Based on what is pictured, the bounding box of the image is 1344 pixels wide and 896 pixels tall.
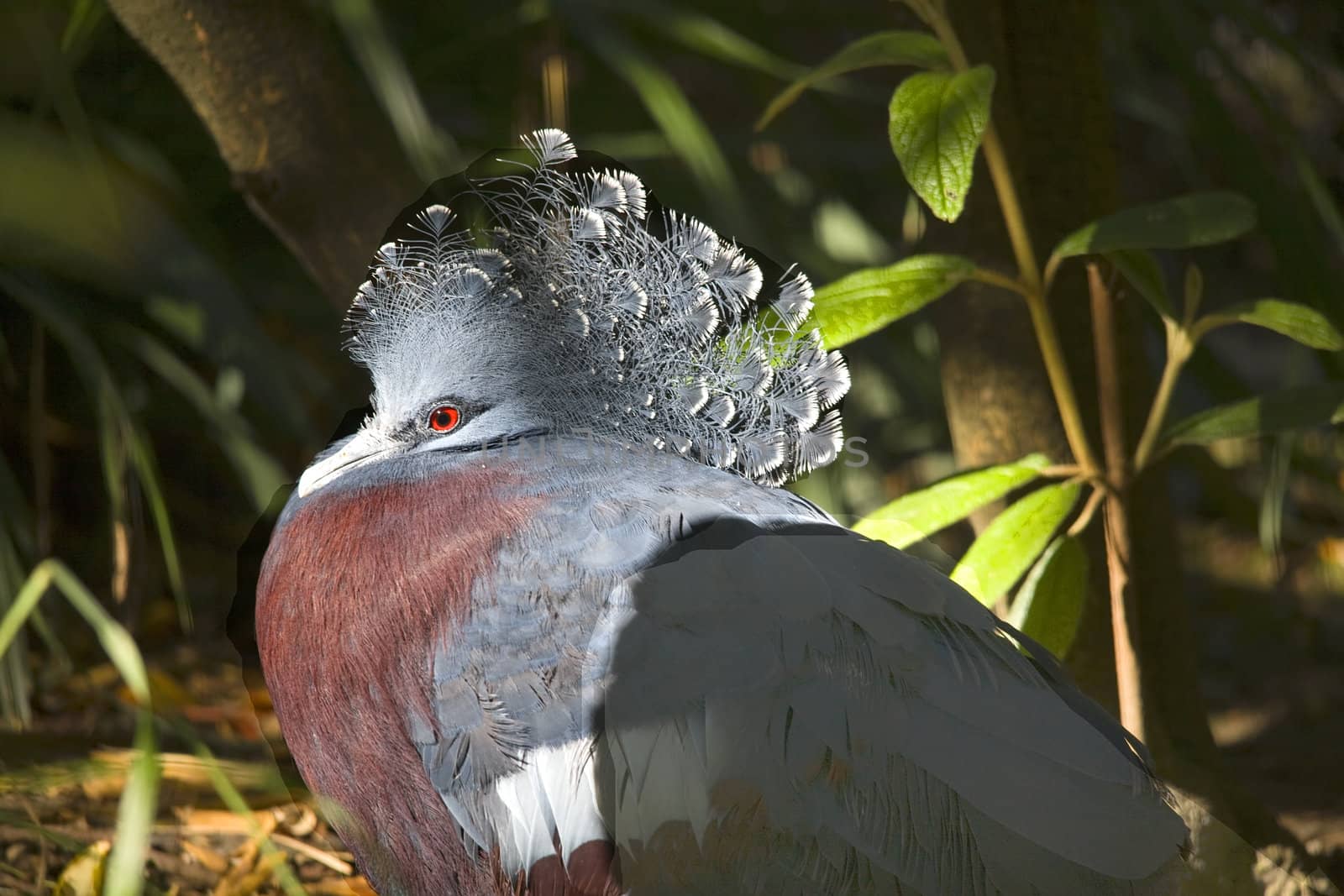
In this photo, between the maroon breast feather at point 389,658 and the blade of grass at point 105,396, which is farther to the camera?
the blade of grass at point 105,396

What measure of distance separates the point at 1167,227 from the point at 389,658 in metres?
0.77

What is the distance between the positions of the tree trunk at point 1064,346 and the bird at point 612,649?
1.24ft

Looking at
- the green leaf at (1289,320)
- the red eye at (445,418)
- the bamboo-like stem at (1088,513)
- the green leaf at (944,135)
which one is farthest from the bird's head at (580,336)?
the green leaf at (1289,320)

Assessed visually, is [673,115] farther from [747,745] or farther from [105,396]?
[747,745]

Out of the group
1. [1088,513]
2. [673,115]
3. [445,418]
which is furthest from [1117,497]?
[673,115]

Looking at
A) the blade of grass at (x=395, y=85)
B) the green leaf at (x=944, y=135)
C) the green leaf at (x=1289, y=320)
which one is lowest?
the green leaf at (x=1289, y=320)

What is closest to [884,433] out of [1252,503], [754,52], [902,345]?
[902,345]

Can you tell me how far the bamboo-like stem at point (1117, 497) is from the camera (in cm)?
124

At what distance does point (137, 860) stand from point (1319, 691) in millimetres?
2096

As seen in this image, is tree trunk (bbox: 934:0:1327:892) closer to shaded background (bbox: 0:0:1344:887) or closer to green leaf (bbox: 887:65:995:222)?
shaded background (bbox: 0:0:1344:887)

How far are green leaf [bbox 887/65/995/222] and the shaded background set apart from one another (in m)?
0.28

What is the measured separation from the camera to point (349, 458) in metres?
1.13

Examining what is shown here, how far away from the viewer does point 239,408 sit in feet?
7.39

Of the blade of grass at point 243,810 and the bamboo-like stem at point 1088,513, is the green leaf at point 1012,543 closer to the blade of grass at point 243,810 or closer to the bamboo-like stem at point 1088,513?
the bamboo-like stem at point 1088,513
